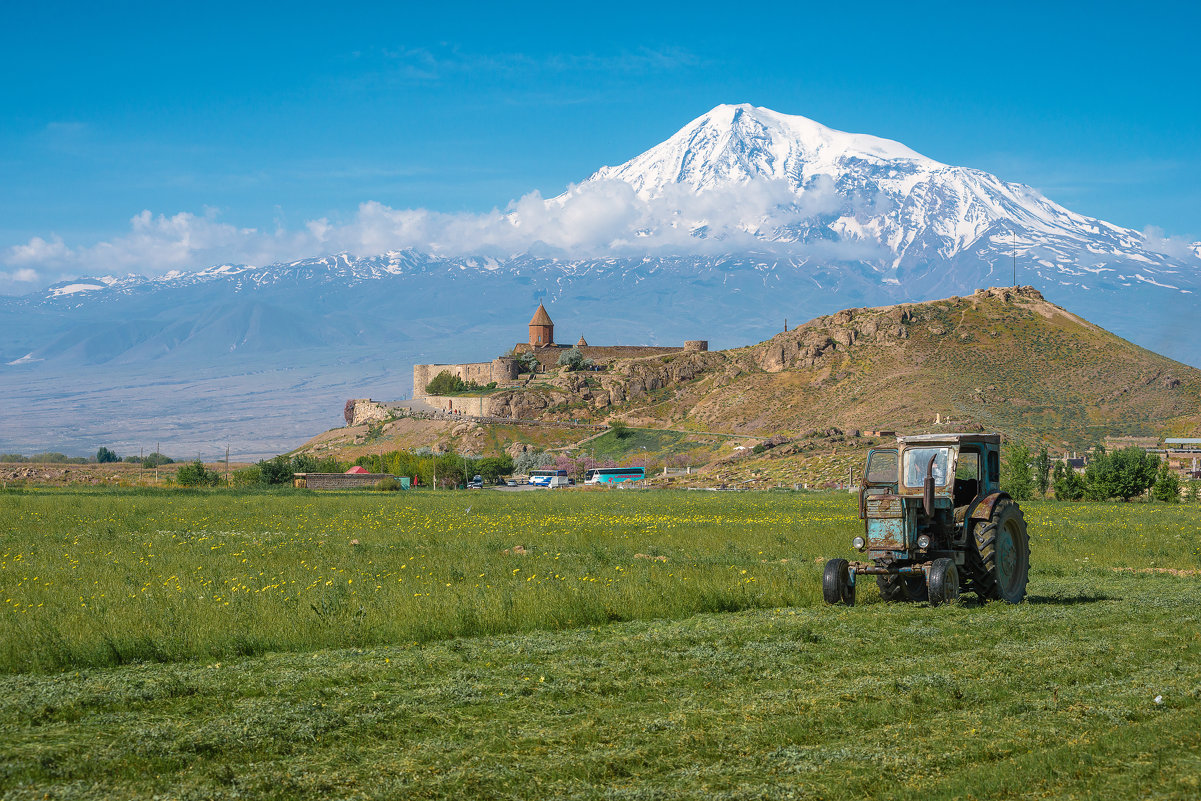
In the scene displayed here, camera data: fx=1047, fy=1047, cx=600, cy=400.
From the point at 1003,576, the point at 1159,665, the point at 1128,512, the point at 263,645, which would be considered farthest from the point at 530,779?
the point at 1128,512

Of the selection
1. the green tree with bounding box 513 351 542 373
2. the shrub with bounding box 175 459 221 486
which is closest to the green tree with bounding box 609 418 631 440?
the green tree with bounding box 513 351 542 373

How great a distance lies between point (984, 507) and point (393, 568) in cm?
1158

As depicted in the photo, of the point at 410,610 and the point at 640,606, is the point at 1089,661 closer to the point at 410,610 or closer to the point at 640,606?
the point at 640,606

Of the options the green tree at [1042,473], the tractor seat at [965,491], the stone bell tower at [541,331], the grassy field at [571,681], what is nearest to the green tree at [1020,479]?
the green tree at [1042,473]

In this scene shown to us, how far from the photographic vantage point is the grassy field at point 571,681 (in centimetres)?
851

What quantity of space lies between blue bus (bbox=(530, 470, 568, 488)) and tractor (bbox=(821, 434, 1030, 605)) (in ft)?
223

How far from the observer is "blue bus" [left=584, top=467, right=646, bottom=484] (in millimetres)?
86375

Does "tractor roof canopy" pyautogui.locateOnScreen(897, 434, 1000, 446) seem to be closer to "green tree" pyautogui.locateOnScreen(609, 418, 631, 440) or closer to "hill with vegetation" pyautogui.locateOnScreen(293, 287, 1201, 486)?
"hill with vegetation" pyautogui.locateOnScreen(293, 287, 1201, 486)

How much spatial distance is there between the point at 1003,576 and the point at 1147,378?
299ft

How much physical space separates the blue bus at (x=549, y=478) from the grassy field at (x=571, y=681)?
2485 inches

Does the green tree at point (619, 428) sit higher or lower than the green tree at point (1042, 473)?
higher

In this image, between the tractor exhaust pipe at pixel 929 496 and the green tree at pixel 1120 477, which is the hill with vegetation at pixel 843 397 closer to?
the green tree at pixel 1120 477

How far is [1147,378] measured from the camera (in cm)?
9712

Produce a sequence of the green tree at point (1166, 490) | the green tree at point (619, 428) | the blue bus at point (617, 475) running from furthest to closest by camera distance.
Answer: the green tree at point (619, 428), the blue bus at point (617, 475), the green tree at point (1166, 490)
